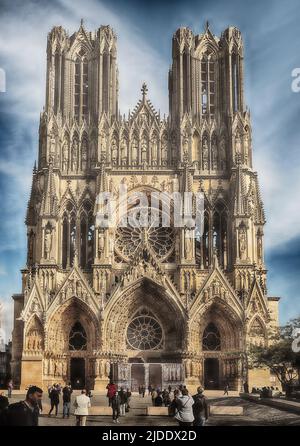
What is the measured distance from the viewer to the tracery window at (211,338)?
137ft

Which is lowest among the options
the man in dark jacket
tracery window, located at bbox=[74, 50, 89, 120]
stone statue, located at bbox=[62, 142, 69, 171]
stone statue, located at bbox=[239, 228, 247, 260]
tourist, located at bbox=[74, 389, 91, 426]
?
tourist, located at bbox=[74, 389, 91, 426]

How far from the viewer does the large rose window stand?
143ft

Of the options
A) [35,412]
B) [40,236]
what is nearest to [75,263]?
[40,236]

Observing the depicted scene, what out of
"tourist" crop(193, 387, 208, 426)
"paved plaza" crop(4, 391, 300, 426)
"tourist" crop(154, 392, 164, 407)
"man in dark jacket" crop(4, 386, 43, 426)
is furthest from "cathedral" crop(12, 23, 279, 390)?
"man in dark jacket" crop(4, 386, 43, 426)

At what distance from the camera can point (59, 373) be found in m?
40.8

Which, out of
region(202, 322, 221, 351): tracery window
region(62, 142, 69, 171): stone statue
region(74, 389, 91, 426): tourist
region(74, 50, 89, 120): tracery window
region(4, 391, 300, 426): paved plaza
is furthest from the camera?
region(74, 50, 89, 120): tracery window

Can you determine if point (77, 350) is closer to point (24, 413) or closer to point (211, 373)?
point (211, 373)

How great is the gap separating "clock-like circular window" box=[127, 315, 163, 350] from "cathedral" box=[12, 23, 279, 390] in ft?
0.27

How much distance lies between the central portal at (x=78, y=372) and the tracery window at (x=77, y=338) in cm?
74

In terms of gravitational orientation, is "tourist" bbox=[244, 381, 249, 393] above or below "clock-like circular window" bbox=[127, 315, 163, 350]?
below

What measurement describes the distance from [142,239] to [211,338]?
22.9 feet

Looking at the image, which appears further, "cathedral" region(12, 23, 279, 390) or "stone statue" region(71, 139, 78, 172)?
"stone statue" region(71, 139, 78, 172)

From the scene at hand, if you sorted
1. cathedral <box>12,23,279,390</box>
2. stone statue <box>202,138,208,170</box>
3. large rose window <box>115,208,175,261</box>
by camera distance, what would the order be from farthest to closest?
stone statue <box>202,138,208,170</box>, large rose window <box>115,208,175,261</box>, cathedral <box>12,23,279,390</box>

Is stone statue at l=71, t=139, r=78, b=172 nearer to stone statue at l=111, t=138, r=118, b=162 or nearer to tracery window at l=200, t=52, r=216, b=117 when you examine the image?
stone statue at l=111, t=138, r=118, b=162
